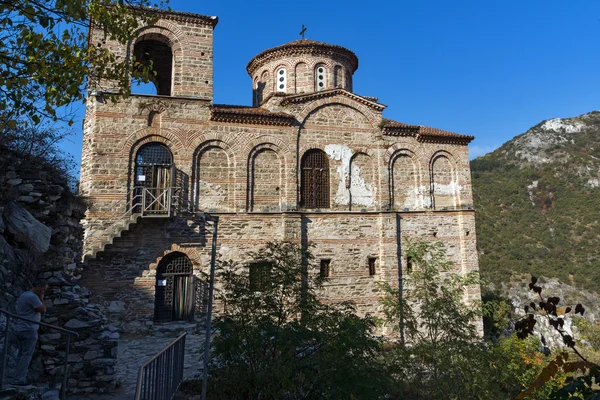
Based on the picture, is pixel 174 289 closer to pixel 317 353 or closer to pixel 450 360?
pixel 317 353

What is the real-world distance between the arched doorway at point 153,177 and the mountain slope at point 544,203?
2944cm

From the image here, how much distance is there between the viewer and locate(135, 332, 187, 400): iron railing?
4.61m

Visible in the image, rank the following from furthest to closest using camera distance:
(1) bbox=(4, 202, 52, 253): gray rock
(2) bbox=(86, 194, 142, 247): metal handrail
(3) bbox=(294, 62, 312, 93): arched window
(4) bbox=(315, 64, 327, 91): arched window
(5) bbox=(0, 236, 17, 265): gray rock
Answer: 1. (4) bbox=(315, 64, 327, 91): arched window
2. (3) bbox=(294, 62, 312, 93): arched window
3. (2) bbox=(86, 194, 142, 247): metal handrail
4. (1) bbox=(4, 202, 52, 253): gray rock
5. (5) bbox=(0, 236, 17, 265): gray rock

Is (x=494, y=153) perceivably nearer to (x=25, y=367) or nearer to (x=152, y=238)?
(x=152, y=238)

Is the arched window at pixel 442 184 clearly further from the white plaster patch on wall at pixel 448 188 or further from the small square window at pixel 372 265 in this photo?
the small square window at pixel 372 265

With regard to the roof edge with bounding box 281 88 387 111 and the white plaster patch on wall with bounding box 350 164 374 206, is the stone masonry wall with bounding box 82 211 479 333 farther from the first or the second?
the roof edge with bounding box 281 88 387 111

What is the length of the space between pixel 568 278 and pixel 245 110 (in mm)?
34685

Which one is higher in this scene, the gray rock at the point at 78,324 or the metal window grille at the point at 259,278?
the metal window grille at the point at 259,278

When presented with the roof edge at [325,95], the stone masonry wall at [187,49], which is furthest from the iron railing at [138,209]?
the roof edge at [325,95]

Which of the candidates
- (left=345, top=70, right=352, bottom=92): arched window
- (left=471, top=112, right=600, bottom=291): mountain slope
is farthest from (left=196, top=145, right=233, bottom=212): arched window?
(left=471, top=112, right=600, bottom=291): mountain slope

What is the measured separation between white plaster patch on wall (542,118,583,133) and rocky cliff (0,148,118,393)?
215 ft

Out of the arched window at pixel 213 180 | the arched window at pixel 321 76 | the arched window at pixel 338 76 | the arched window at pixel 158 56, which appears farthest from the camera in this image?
the arched window at pixel 338 76

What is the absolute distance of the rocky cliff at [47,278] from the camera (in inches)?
269

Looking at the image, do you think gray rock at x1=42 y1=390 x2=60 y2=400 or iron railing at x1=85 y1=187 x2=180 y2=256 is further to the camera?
iron railing at x1=85 y1=187 x2=180 y2=256
